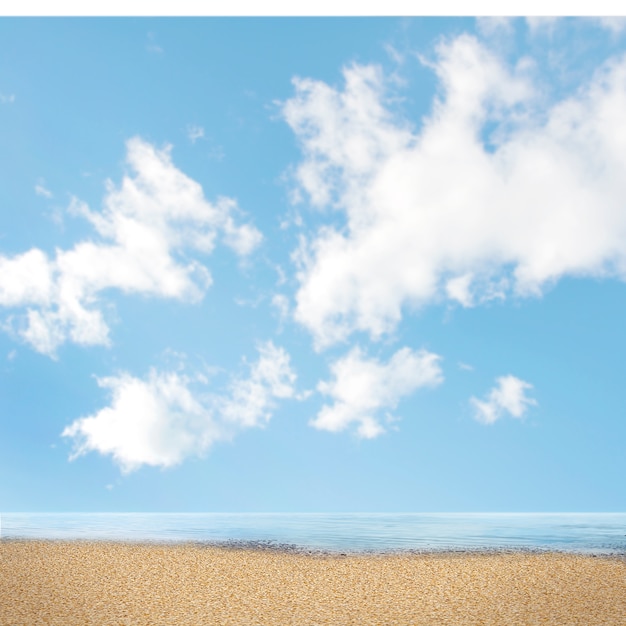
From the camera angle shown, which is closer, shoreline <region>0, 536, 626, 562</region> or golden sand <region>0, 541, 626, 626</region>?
golden sand <region>0, 541, 626, 626</region>

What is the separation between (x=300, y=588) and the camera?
18.8 m

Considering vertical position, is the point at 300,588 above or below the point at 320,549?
below

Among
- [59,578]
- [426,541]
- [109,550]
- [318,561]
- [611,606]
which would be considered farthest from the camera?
[426,541]

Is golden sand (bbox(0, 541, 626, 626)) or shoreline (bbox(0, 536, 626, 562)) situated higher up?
shoreline (bbox(0, 536, 626, 562))

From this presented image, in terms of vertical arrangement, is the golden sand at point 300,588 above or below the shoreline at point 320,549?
below

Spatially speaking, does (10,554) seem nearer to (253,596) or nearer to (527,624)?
(253,596)

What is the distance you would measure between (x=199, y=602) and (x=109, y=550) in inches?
406

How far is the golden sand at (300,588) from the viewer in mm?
15766

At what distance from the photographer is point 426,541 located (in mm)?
31469

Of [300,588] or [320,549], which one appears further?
[320,549]

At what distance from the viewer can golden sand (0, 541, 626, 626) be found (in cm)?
1577

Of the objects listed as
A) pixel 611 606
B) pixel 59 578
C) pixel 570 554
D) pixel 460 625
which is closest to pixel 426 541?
pixel 570 554

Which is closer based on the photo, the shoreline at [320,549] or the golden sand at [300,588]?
the golden sand at [300,588]

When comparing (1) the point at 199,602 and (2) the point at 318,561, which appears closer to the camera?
(1) the point at 199,602
